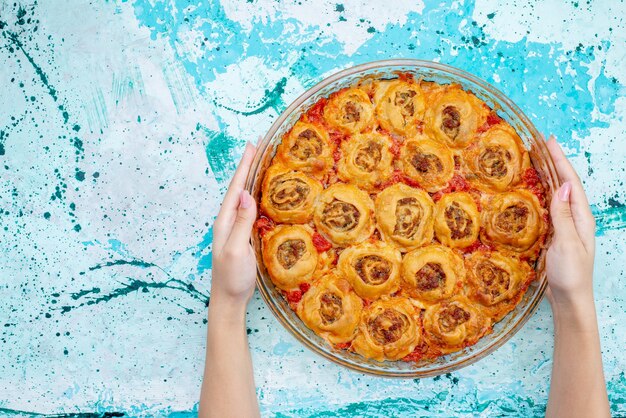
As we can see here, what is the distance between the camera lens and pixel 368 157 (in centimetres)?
197

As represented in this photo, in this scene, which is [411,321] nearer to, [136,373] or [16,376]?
[136,373]

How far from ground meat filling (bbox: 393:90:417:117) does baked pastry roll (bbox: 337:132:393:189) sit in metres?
0.12

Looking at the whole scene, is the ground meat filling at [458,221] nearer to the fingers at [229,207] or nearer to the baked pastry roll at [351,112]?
the baked pastry roll at [351,112]

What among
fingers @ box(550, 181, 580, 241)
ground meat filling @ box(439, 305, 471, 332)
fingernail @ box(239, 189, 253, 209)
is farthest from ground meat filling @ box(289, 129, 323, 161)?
fingers @ box(550, 181, 580, 241)

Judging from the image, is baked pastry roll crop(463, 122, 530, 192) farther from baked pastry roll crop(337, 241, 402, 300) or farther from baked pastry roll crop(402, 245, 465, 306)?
baked pastry roll crop(337, 241, 402, 300)

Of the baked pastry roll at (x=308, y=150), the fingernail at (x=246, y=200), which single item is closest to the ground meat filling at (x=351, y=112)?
the baked pastry roll at (x=308, y=150)

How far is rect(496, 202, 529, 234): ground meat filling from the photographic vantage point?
76.2 inches

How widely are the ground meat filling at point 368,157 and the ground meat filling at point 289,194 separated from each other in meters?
0.20

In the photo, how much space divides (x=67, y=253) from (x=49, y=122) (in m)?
0.53

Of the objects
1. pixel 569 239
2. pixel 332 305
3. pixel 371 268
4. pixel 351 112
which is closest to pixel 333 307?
pixel 332 305

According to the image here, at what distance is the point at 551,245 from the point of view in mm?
1938

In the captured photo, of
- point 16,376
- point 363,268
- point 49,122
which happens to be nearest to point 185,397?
point 16,376

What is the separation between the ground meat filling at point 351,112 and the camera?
199 cm

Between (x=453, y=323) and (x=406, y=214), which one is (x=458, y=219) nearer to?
(x=406, y=214)
